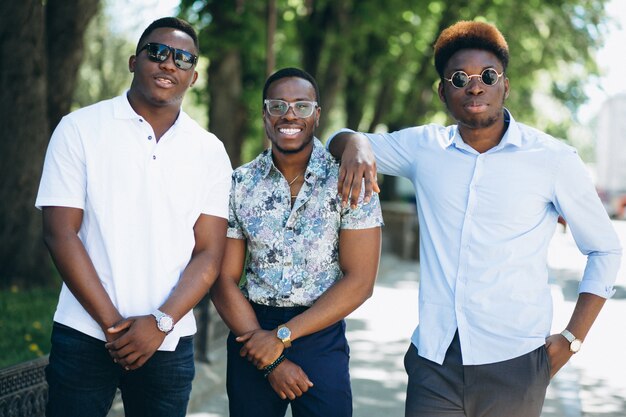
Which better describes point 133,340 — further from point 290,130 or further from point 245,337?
point 290,130

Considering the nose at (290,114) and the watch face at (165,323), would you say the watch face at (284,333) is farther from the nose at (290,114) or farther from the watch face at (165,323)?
the nose at (290,114)

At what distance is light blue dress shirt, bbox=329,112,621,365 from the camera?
3627 millimetres

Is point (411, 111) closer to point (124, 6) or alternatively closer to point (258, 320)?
point (124, 6)

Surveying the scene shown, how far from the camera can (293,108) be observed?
3795mm

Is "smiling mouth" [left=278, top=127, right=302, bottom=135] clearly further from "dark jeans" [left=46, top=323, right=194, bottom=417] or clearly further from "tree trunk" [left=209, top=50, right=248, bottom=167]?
"tree trunk" [left=209, top=50, right=248, bottom=167]

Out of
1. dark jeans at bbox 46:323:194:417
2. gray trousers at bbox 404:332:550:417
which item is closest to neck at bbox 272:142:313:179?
dark jeans at bbox 46:323:194:417

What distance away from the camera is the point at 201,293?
3.67 metres

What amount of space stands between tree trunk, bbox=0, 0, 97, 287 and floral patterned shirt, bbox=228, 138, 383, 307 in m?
6.79

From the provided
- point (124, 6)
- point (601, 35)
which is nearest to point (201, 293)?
point (124, 6)

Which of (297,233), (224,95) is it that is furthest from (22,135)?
(297,233)

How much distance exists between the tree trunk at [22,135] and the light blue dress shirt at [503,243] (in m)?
7.23

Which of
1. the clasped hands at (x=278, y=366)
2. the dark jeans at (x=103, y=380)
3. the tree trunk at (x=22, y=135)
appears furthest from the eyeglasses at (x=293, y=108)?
the tree trunk at (x=22, y=135)

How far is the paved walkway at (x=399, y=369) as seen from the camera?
23.5ft

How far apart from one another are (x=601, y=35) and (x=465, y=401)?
861 inches
